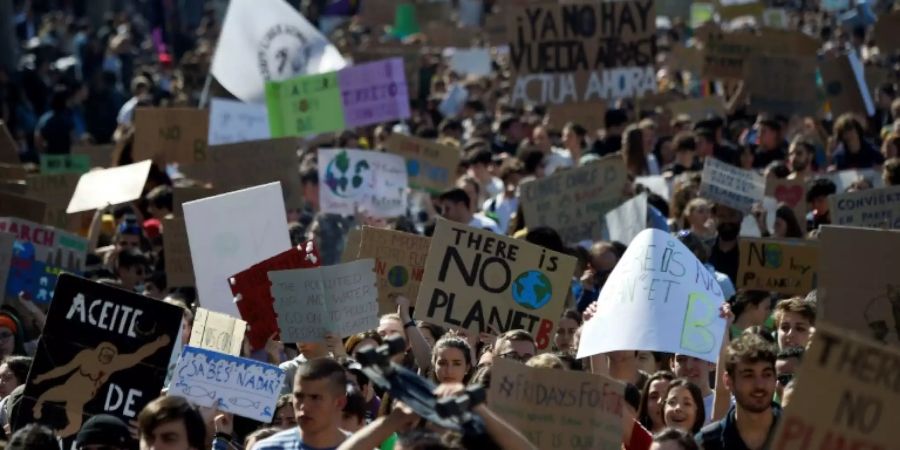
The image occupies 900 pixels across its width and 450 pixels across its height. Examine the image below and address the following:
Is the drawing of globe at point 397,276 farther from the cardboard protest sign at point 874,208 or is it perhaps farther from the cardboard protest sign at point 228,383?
the cardboard protest sign at point 228,383

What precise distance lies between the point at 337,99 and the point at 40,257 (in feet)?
18.6

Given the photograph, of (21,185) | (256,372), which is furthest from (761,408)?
(21,185)

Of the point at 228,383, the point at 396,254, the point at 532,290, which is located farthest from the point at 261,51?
the point at 228,383

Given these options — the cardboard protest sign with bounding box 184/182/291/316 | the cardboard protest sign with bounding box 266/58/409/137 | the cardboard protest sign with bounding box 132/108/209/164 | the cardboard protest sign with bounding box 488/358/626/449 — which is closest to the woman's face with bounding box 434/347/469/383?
the cardboard protest sign with bounding box 488/358/626/449

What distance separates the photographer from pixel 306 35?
19.2 meters

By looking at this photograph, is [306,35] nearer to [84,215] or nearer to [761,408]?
[84,215]

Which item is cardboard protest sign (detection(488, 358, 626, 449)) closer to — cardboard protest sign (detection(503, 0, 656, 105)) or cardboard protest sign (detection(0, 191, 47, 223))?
cardboard protest sign (detection(0, 191, 47, 223))

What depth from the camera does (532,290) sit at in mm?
10227

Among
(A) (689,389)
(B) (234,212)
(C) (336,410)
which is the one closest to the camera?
(C) (336,410)

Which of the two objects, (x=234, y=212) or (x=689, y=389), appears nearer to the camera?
(x=689, y=389)

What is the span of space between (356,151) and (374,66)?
2.72m

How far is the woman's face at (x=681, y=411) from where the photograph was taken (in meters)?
7.98

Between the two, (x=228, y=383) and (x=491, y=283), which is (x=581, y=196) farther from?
(x=228, y=383)

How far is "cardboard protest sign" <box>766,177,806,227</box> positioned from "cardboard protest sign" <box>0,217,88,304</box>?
15.4ft
